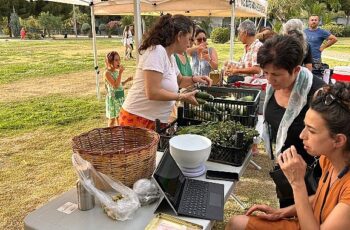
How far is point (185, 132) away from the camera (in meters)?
1.83

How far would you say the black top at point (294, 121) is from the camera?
68.8 inches

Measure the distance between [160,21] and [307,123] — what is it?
1.24m

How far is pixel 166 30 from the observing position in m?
2.13

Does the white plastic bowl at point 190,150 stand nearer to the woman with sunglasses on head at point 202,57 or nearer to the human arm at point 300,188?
the human arm at point 300,188

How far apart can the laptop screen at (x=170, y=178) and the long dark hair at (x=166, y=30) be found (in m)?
0.96

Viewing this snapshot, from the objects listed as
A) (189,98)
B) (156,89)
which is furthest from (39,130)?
(189,98)

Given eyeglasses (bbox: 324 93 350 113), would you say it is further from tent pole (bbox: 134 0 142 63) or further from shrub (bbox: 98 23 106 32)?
shrub (bbox: 98 23 106 32)

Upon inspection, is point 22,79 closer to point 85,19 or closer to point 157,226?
point 157,226

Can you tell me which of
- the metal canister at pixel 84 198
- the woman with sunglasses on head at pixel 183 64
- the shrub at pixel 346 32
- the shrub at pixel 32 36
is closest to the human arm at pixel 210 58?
the woman with sunglasses on head at pixel 183 64

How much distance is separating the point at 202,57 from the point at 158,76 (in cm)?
239

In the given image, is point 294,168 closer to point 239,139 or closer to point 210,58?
point 239,139

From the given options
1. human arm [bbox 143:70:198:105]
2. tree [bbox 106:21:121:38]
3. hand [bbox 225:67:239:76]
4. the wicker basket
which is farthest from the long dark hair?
tree [bbox 106:21:121:38]

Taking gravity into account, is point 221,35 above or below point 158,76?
above

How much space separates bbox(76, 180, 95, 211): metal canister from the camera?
1281 mm
